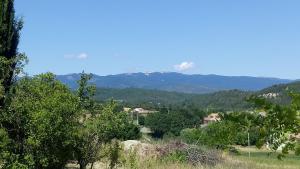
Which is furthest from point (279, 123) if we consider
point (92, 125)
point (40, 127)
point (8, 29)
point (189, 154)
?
point (189, 154)

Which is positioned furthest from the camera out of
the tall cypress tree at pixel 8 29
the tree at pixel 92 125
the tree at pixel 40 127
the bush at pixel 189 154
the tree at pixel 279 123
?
the bush at pixel 189 154

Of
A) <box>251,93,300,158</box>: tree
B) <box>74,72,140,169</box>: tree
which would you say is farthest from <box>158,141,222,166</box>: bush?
<box>251,93,300,158</box>: tree

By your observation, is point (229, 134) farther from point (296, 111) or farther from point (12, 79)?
point (12, 79)

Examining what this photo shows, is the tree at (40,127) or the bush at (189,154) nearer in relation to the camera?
the tree at (40,127)

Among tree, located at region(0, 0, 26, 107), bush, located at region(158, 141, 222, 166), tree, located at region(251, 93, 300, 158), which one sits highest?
tree, located at region(0, 0, 26, 107)

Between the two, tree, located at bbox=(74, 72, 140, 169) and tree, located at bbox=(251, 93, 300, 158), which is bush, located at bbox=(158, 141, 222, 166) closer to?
tree, located at bbox=(74, 72, 140, 169)

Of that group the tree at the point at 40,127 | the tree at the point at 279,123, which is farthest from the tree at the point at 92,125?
the tree at the point at 279,123

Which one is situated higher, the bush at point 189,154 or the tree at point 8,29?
the tree at point 8,29

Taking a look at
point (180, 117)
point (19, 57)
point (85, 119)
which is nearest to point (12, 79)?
point (19, 57)

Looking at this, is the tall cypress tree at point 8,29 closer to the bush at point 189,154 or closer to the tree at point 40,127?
the tree at point 40,127

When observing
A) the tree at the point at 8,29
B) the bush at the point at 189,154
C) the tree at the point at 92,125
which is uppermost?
the tree at the point at 8,29

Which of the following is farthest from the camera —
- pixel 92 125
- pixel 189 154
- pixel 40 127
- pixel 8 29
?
pixel 189 154

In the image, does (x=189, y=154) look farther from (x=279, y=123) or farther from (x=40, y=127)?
(x=279, y=123)

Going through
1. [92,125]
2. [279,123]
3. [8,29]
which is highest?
[8,29]
